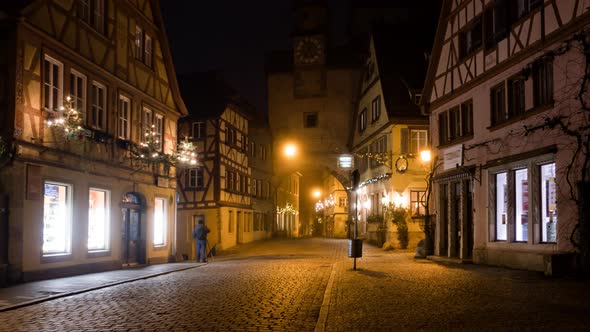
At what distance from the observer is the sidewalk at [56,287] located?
1194 cm

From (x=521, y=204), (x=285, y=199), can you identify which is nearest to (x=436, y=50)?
(x=521, y=204)

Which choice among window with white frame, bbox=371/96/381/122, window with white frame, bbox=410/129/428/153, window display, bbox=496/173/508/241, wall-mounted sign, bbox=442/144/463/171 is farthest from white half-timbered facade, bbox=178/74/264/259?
window display, bbox=496/173/508/241

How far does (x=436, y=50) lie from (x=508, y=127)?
657 centimetres

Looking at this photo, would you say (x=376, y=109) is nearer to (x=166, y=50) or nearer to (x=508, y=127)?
(x=166, y=50)

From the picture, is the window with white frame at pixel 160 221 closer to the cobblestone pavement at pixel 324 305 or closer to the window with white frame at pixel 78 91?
the window with white frame at pixel 78 91

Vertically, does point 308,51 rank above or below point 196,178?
above

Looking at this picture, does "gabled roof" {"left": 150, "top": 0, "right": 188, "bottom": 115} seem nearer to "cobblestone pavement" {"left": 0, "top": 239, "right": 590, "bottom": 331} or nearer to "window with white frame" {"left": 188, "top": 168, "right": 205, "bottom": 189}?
"cobblestone pavement" {"left": 0, "top": 239, "right": 590, "bottom": 331}

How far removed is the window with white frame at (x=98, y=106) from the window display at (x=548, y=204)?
13.3 m

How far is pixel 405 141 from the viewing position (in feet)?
113

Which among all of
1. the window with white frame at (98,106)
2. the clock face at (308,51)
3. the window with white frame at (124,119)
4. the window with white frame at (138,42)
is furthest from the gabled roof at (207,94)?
the window with white frame at (98,106)

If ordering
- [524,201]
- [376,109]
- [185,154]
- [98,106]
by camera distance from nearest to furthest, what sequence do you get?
[524,201] < [98,106] < [185,154] < [376,109]

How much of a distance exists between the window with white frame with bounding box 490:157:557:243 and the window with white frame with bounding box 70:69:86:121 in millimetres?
12765

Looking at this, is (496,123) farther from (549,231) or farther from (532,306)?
(532,306)

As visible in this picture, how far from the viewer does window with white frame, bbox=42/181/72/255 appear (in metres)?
17.2
